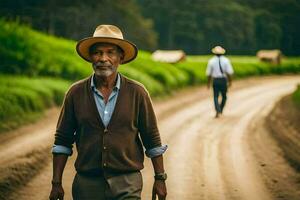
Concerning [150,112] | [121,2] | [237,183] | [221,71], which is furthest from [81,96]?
[121,2]

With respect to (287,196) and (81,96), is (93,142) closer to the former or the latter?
Answer: (81,96)

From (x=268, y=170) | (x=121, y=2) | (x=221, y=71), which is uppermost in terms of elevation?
(x=121, y=2)

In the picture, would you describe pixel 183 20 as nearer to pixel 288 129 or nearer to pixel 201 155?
pixel 288 129

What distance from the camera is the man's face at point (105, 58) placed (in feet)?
12.5

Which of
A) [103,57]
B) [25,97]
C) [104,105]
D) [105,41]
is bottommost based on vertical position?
[25,97]

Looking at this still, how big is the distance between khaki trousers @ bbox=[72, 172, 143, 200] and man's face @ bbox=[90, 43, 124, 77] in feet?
2.49

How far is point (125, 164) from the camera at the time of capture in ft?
12.3

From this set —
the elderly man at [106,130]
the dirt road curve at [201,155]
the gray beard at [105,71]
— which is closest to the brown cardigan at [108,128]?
the elderly man at [106,130]

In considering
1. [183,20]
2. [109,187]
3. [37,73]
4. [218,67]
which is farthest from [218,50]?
[183,20]

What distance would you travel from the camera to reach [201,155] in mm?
9922

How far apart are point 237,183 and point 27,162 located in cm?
354

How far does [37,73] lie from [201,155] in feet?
28.9

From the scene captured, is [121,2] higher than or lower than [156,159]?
higher

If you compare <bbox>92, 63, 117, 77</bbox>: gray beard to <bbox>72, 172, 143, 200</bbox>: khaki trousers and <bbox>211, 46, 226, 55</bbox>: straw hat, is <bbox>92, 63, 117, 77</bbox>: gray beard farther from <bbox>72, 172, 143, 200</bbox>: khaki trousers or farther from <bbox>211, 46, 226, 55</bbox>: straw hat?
<bbox>211, 46, 226, 55</bbox>: straw hat
